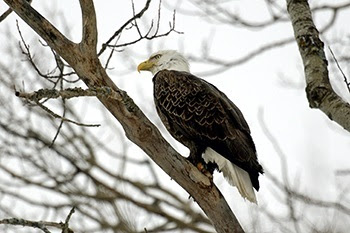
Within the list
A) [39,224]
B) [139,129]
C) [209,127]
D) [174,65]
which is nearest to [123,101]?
[139,129]

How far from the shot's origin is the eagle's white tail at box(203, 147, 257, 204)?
501 centimetres

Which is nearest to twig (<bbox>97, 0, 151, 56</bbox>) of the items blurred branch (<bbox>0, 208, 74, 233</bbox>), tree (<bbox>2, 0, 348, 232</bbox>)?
tree (<bbox>2, 0, 348, 232</bbox>)

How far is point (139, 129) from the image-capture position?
388cm

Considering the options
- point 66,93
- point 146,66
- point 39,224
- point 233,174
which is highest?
point 146,66

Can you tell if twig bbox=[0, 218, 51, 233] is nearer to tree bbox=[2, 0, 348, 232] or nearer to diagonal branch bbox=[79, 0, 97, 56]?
tree bbox=[2, 0, 348, 232]

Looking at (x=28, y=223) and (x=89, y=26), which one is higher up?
(x=89, y=26)

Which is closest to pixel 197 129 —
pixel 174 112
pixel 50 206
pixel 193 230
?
pixel 174 112

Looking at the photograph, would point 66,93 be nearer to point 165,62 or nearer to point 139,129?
point 139,129

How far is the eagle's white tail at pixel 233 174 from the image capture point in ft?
16.4

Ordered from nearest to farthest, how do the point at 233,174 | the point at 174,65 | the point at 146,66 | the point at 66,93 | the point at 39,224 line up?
the point at 39,224 < the point at 66,93 < the point at 233,174 < the point at 174,65 < the point at 146,66

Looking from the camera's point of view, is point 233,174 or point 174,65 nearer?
point 233,174

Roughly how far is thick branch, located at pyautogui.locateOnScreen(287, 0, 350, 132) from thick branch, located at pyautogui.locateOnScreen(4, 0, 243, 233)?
3.25ft

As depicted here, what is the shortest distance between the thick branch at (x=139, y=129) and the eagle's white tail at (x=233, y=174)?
33.8 inches

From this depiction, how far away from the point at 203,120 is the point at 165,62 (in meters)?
1.43
